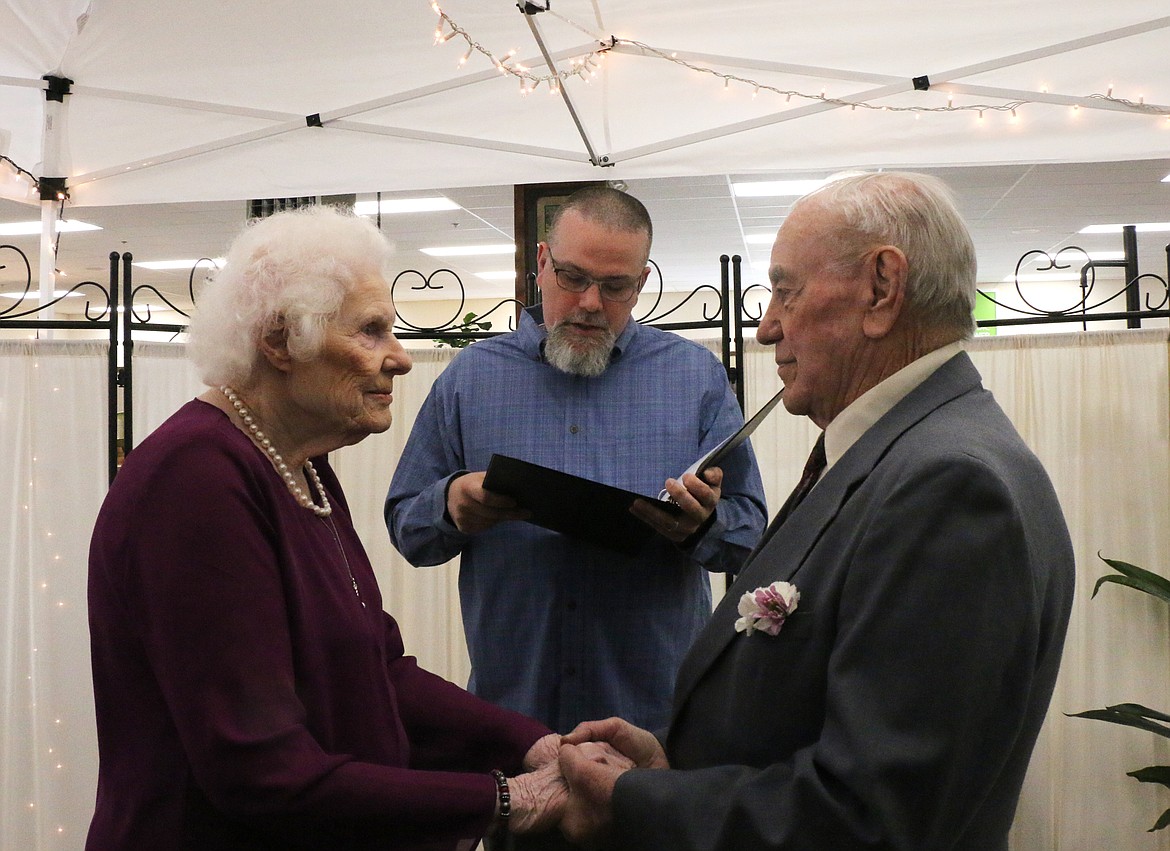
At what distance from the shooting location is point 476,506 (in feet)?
6.49

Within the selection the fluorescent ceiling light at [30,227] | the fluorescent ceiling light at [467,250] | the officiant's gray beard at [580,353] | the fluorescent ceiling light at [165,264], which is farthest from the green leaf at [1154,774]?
the fluorescent ceiling light at [165,264]

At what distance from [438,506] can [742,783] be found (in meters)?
1.01

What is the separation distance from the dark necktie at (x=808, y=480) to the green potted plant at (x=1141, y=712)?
2.35 m

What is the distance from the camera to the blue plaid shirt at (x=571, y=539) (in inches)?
83.8

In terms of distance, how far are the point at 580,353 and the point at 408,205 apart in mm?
8154

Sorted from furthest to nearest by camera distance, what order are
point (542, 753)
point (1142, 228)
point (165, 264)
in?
point (165, 264), point (1142, 228), point (542, 753)

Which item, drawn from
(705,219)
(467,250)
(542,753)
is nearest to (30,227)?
(467,250)

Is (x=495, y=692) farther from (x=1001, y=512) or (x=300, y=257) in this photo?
(x=1001, y=512)

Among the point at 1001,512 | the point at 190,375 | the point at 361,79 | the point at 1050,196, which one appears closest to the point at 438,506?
the point at 1001,512

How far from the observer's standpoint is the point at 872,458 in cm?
132

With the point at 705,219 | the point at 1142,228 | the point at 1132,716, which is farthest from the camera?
the point at 1142,228

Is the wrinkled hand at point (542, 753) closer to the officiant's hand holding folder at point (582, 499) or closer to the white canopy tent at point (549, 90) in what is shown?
the officiant's hand holding folder at point (582, 499)

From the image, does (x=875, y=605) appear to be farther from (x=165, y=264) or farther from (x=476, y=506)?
(x=165, y=264)

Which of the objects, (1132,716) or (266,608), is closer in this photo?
(266,608)
